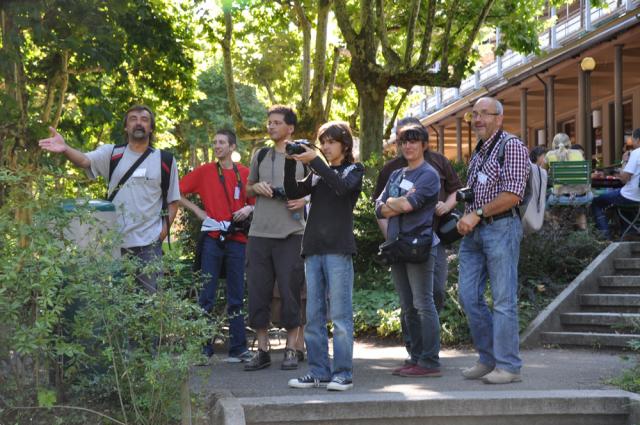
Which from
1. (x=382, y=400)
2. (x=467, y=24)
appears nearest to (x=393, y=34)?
(x=467, y=24)

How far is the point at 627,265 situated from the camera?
445 inches

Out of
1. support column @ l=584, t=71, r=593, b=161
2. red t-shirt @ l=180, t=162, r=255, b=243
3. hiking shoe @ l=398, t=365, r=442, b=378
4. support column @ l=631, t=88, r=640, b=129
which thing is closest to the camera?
hiking shoe @ l=398, t=365, r=442, b=378

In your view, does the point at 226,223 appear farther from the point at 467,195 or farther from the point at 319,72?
the point at 319,72

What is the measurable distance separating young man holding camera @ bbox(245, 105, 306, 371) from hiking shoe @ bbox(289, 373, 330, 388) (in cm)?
117

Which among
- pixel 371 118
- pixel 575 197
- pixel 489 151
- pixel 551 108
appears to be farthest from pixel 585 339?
pixel 551 108

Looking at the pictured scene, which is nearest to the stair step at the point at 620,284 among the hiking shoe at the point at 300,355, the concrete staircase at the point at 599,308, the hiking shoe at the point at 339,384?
the concrete staircase at the point at 599,308

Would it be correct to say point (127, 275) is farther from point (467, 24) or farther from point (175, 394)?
point (467, 24)

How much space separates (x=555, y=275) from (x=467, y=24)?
1098 centimetres

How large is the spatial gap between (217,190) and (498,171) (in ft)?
9.08

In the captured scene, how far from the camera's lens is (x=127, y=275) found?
5566mm

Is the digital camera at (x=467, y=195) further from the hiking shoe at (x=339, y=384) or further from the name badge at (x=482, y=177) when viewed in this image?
the hiking shoe at (x=339, y=384)

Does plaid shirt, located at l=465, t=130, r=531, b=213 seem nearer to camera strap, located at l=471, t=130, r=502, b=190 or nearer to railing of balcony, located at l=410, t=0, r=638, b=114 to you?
camera strap, located at l=471, t=130, r=502, b=190

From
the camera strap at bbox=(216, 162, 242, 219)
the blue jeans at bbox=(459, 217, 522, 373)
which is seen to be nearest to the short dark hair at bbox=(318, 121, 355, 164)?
the blue jeans at bbox=(459, 217, 522, 373)

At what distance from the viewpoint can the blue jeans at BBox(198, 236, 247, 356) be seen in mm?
8703
